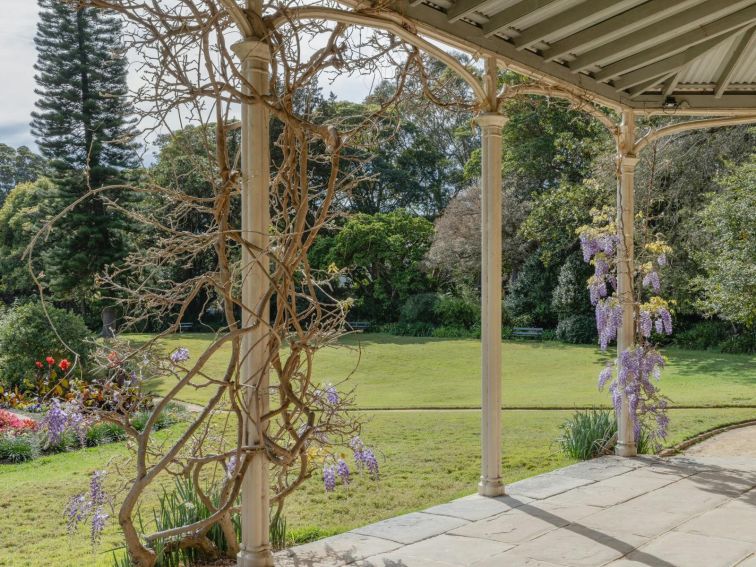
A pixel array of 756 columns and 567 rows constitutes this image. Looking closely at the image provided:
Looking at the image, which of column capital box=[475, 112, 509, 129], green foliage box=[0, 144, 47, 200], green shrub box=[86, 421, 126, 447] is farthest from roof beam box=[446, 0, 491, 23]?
green foliage box=[0, 144, 47, 200]

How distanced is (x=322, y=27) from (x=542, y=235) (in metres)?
12.7

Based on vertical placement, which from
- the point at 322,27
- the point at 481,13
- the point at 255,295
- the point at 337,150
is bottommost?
the point at 255,295

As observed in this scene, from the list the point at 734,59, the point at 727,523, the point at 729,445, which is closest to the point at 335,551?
the point at 727,523

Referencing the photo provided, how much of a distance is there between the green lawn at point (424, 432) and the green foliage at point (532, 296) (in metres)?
1.57

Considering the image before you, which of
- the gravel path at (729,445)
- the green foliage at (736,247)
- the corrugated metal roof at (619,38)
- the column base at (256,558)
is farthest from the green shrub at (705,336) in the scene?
the column base at (256,558)

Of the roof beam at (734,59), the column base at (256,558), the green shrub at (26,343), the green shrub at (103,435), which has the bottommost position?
the green shrub at (103,435)

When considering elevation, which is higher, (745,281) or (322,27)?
(322,27)

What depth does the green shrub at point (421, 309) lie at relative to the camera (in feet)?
58.6

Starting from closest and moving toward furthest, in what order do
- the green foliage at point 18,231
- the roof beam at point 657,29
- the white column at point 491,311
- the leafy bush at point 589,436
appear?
1. the roof beam at point 657,29
2. the white column at point 491,311
3. the leafy bush at point 589,436
4. the green foliage at point 18,231

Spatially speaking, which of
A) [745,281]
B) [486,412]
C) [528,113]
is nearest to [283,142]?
[486,412]

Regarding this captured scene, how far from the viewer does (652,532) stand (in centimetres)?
324

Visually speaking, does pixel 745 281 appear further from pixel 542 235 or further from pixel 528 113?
pixel 528 113

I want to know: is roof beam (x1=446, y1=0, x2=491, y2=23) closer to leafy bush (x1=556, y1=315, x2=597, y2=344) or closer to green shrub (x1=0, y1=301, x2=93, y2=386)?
green shrub (x1=0, y1=301, x2=93, y2=386)

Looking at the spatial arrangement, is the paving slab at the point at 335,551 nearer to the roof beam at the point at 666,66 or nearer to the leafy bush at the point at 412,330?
the roof beam at the point at 666,66
